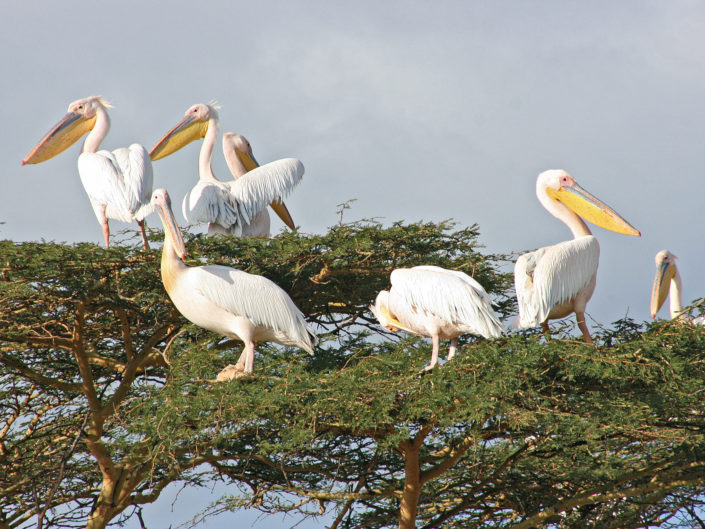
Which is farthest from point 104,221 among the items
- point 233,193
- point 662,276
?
point 662,276

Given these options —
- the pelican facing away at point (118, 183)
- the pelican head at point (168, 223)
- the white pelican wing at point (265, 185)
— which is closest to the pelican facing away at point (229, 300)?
the pelican head at point (168, 223)

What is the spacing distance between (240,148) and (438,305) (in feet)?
18.2

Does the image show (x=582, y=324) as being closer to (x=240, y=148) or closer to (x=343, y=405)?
(x=343, y=405)

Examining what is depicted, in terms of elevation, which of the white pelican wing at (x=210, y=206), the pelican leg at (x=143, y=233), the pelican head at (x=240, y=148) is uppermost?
the pelican head at (x=240, y=148)

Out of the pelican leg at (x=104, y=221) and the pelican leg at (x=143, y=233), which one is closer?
the pelican leg at (x=143, y=233)

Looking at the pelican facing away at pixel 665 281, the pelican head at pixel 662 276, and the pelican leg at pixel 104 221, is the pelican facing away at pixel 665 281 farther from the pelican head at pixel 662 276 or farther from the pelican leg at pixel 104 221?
the pelican leg at pixel 104 221

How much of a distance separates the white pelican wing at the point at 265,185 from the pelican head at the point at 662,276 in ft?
14.8

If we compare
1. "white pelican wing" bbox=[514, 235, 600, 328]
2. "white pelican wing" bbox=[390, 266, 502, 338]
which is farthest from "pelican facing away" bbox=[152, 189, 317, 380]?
"white pelican wing" bbox=[514, 235, 600, 328]

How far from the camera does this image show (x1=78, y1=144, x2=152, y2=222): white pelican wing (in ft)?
A: 30.6

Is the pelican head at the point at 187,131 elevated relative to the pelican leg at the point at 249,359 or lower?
elevated

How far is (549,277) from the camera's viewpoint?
7.26 metres

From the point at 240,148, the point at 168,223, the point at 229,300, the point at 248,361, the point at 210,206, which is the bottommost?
the point at 248,361

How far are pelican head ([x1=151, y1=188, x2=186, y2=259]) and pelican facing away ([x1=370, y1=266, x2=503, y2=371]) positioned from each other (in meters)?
1.63

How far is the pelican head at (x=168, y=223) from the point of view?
24.2ft
